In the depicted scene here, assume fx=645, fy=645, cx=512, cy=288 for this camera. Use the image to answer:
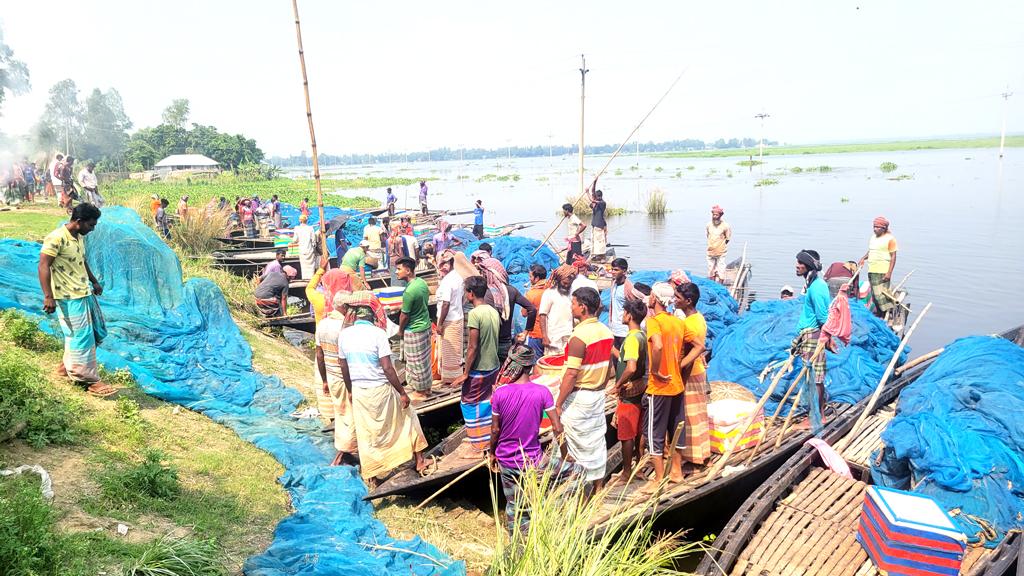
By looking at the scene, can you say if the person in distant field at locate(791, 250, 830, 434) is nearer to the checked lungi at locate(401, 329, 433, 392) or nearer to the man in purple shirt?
the man in purple shirt

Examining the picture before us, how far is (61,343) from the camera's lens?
249 inches

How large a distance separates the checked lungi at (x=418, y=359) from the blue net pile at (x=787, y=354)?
3.91 meters

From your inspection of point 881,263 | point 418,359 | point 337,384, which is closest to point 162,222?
point 418,359

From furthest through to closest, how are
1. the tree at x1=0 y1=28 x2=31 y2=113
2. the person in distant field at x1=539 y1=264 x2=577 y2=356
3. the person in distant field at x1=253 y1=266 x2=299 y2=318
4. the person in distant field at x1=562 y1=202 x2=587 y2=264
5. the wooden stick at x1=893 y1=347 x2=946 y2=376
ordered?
the tree at x1=0 y1=28 x2=31 y2=113, the person in distant field at x1=562 y1=202 x2=587 y2=264, the person in distant field at x1=253 y1=266 x2=299 y2=318, the wooden stick at x1=893 y1=347 x2=946 y2=376, the person in distant field at x1=539 y1=264 x2=577 y2=356

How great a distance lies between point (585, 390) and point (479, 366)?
4.76 feet

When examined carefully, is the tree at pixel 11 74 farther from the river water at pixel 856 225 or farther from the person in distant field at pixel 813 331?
the person in distant field at pixel 813 331

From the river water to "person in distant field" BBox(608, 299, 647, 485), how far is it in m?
9.59

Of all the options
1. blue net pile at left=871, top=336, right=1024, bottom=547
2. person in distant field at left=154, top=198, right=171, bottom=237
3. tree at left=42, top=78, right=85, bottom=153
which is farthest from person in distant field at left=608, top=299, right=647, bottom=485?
tree at left=42, top=78, right=85, bottom=153

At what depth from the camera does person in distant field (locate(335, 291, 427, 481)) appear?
4977 millimetres

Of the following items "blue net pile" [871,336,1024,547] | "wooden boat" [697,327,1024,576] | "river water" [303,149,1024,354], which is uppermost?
"blue net pile" [871,336,1024,547]

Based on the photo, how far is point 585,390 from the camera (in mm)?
4500

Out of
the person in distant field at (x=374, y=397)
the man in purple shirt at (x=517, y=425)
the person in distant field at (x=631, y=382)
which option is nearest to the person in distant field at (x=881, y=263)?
the person in distant field at (x=631, y=382)

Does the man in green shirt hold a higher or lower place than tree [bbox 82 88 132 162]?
lower

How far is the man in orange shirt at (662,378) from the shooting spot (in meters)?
4.88
